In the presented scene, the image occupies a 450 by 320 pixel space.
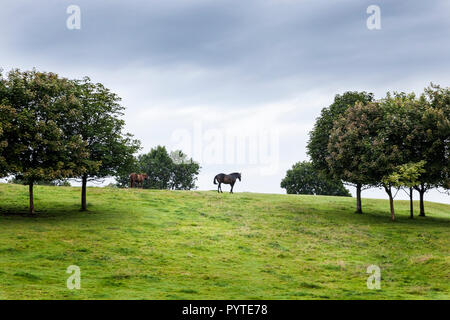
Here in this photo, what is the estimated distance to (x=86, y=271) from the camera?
26.4 m

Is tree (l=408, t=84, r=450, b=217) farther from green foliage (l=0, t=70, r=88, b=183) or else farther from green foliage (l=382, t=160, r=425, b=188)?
green foliage (l=0, t=70, r=88, b=183)

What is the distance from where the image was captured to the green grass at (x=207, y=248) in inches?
935

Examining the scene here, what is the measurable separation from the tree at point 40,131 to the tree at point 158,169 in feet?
212

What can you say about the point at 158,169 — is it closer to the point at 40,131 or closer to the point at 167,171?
the point at 167,171

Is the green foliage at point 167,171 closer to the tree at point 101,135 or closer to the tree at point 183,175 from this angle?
the tree at point 183,175

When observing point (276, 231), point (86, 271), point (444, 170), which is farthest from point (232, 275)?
point (444, 170)

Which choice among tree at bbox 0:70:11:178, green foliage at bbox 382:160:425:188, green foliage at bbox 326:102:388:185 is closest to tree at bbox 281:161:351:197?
green foliage at bbox 326:102:388:185

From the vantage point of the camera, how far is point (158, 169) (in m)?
109

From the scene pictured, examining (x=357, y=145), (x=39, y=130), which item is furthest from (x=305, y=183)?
(x=39, y=130)

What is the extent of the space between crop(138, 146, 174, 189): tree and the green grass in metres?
50.2

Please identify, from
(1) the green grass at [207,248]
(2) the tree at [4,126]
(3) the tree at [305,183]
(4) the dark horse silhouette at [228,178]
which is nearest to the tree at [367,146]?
(1) the green grass at [207,248]

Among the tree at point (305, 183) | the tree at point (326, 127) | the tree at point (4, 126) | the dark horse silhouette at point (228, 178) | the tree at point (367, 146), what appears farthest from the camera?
the tree at point (305, 183)

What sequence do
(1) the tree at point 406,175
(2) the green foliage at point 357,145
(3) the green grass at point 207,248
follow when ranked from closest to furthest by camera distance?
(3) the green grass at point 207,248, (1) the tree at point 406,175, (2) the green foliage at point 357,145

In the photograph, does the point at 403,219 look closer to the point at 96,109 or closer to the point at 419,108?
the point at 419,108
